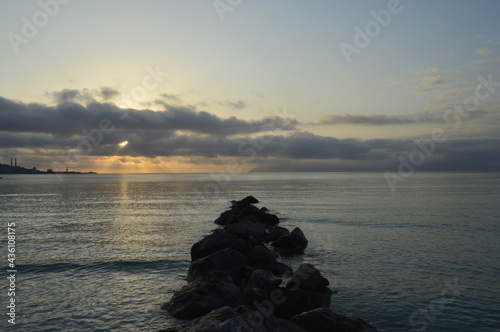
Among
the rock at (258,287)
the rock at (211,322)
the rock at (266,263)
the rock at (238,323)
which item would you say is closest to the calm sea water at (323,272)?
the rock at (266,263)

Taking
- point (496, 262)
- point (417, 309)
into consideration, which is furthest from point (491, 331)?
point (496, 262)

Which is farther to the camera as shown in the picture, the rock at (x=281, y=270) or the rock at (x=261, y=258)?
the rock at (x=261, y=258)

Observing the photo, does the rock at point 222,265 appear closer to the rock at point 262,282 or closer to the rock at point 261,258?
the rock at point 261,258

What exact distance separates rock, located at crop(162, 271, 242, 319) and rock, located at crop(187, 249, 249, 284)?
2227 millimetres

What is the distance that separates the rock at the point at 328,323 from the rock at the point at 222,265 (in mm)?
6534

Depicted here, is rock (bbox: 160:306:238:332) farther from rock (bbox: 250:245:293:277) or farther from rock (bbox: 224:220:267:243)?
rock (bbox: 224:220:267:243)

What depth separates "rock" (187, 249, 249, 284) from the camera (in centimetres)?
1867

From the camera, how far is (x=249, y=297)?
15203mm

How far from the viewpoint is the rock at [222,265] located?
18.7 metres

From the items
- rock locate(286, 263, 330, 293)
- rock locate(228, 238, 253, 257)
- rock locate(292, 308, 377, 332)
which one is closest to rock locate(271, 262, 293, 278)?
rock locate(228, 238, 253, 257)

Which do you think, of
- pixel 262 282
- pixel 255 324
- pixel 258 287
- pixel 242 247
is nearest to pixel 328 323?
pixel 255 324

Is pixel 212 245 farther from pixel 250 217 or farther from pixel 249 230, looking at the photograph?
pixel 250 217

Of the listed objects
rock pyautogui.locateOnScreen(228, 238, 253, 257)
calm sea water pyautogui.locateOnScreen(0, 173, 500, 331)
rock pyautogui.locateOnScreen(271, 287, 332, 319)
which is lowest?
calm sea water pyautogui.locateOnScreen(0, 173, 500, 331)

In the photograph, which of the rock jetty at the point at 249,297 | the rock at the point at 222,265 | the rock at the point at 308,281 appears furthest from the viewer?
the rock at the point at 222,265
